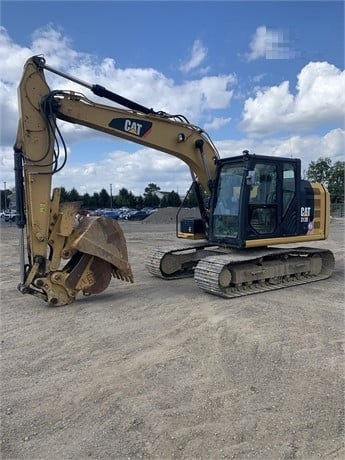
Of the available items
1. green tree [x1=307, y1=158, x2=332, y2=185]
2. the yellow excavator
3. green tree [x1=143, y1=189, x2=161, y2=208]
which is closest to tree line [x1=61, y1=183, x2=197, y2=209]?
green tree [x1=143, y1=189, x2=161, y2=208]

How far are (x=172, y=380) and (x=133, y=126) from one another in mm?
4750

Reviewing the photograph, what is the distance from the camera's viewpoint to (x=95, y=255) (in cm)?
657

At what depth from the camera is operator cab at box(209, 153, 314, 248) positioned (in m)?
7.69

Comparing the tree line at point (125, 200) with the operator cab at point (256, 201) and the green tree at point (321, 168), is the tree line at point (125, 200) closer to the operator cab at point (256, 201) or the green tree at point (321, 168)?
the green tree at point (321, 168)

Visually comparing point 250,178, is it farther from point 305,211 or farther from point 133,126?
point 133,126

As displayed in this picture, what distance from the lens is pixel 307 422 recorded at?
3238 millimetres

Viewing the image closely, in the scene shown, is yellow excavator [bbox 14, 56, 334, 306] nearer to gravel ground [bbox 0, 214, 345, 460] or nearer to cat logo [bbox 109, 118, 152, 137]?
cat logo [bbox 109, 118, 152, 137]

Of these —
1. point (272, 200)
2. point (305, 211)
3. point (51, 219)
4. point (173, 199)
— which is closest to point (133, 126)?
point (51, 219)

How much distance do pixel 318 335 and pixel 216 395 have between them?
2.09 m

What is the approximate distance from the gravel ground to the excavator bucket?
0.35 m

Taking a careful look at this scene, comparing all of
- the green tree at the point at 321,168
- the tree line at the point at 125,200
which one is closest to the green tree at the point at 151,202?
the tree line at the point at 125,200

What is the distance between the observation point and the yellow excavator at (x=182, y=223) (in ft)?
21.2

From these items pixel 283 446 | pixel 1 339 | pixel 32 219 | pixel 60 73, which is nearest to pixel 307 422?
pixel 283 446

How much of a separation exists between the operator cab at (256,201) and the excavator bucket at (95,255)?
2171mm
